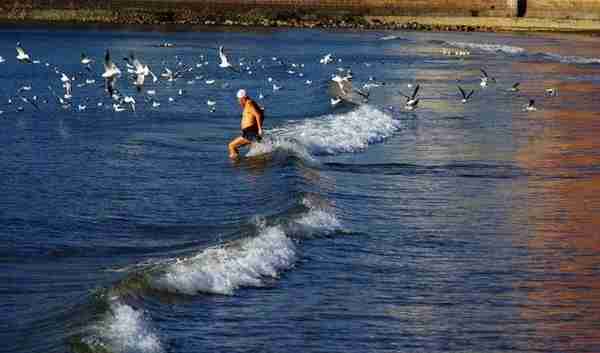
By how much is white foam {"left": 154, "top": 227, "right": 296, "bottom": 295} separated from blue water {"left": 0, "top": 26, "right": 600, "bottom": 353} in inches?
1.3

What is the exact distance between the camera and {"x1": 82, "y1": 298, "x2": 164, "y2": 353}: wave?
11914mm

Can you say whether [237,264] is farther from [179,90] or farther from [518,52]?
[518,52]

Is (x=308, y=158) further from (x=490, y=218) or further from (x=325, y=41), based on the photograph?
(x=325, y=41)

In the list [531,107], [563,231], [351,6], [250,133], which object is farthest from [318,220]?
[351,6]

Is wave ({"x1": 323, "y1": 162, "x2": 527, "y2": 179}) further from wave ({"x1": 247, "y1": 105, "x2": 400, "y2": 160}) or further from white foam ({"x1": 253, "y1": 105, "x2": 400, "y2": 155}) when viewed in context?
white foam ({"x1": 253, "y1": 105, "x2": 400, "y2": 155})

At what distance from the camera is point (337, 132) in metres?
31.5

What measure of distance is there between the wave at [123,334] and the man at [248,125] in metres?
13.8

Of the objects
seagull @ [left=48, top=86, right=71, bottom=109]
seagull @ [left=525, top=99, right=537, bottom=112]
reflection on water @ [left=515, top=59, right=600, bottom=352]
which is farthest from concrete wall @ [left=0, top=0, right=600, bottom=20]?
reflection on water @ [left=515, top=59, right=600, bottom=352]

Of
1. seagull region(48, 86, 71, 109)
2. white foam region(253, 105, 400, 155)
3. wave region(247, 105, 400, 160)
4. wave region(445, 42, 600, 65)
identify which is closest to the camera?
wave region(247, 105, 400, 160)

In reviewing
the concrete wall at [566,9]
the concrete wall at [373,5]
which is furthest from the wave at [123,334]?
the concrete wall at [373,5]

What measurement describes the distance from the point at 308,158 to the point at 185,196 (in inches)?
216

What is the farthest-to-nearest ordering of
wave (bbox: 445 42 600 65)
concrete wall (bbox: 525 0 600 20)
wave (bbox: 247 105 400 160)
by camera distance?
1. concrete wall (bbox: 525 0 600 20)
2. wave (bbox: 445 42 600 65)
3. wave (bbox: 247 105 400 160)

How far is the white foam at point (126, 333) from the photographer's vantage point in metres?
11.9

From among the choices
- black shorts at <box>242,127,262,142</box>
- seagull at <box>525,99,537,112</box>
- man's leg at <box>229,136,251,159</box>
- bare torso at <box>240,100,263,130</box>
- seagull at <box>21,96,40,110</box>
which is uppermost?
bare torso at <box>240,100,263,130</box>
